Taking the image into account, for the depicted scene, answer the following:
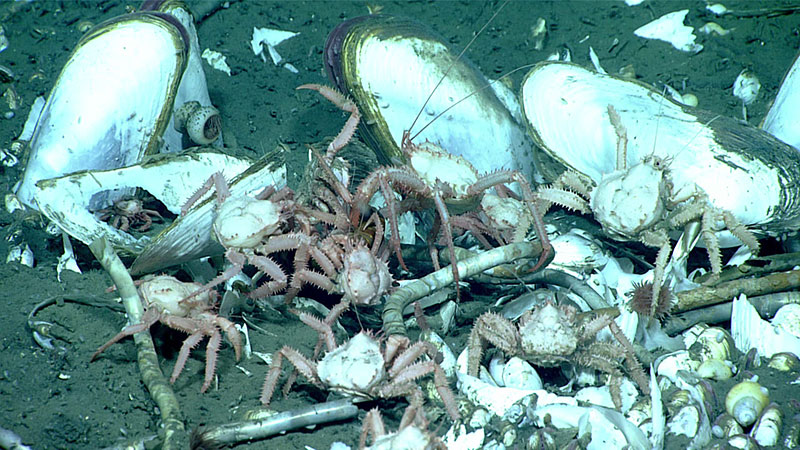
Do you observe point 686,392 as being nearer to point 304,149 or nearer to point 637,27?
point 304,149

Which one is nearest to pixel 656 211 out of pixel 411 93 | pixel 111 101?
pixel 411 93

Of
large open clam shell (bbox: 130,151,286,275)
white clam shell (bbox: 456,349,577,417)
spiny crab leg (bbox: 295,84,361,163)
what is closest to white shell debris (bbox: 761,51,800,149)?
white clam shell (bbox: 456,349,577,417)

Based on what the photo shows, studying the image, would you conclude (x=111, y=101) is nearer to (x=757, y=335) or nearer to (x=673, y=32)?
(x=757, y=335)

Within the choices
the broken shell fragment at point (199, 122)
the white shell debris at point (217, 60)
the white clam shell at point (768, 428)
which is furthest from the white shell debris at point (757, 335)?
the white shell debris at point (217, 60)

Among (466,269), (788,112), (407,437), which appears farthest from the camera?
(788,112)

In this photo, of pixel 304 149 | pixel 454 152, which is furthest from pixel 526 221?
pixel 304 149

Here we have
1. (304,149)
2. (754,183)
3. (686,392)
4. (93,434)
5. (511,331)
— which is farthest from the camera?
(304,149)

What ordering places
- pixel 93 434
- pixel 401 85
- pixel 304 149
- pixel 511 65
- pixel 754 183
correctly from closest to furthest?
pixel 93 434 < pixel 754 183 < pixel 401 85 < pixel 304 149 < pixel 511 65
